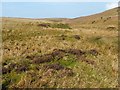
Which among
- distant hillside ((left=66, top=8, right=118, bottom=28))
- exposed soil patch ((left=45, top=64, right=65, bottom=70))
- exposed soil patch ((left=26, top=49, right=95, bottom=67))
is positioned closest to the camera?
exposed soil patch ((left=45, top=64, right=65, bottom=70))

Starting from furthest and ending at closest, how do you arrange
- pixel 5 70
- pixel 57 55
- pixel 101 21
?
pixel 101 21 → pixel 57 55 → pixel 5 70

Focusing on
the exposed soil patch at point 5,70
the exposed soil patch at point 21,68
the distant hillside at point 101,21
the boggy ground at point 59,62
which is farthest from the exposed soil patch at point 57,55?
the distant hillside at point 101,21

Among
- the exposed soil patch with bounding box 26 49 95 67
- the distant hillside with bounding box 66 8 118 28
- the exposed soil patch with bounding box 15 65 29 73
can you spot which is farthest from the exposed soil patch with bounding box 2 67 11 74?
the distant hillside with bounding box 66 8 118 28

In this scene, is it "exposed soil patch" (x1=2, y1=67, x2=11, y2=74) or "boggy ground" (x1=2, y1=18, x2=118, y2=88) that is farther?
"exposed soil patch" (x1=2, y1=67, x2=11, y2=74)

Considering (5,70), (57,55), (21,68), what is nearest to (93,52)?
(57,55)

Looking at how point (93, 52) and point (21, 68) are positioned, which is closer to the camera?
point (21, 68)

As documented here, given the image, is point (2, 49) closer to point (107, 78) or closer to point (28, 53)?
point (28, 53)

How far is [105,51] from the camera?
2792cm

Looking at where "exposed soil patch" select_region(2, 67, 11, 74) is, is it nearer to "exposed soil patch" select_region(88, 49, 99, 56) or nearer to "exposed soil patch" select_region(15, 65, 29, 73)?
"exposed soil patch" select_region(15, 65, 29, 73)

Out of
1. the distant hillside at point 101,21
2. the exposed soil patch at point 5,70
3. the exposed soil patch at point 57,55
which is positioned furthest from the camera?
the distant hillside at point 101,21

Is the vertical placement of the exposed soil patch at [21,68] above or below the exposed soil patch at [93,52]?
below

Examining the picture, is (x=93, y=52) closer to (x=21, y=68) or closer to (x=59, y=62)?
(x=59, y=62)

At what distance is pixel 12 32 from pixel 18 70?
55.1 feet

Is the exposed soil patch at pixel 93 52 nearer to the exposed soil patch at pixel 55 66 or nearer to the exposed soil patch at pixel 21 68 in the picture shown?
the exposed soil patch at pixel 55 66
